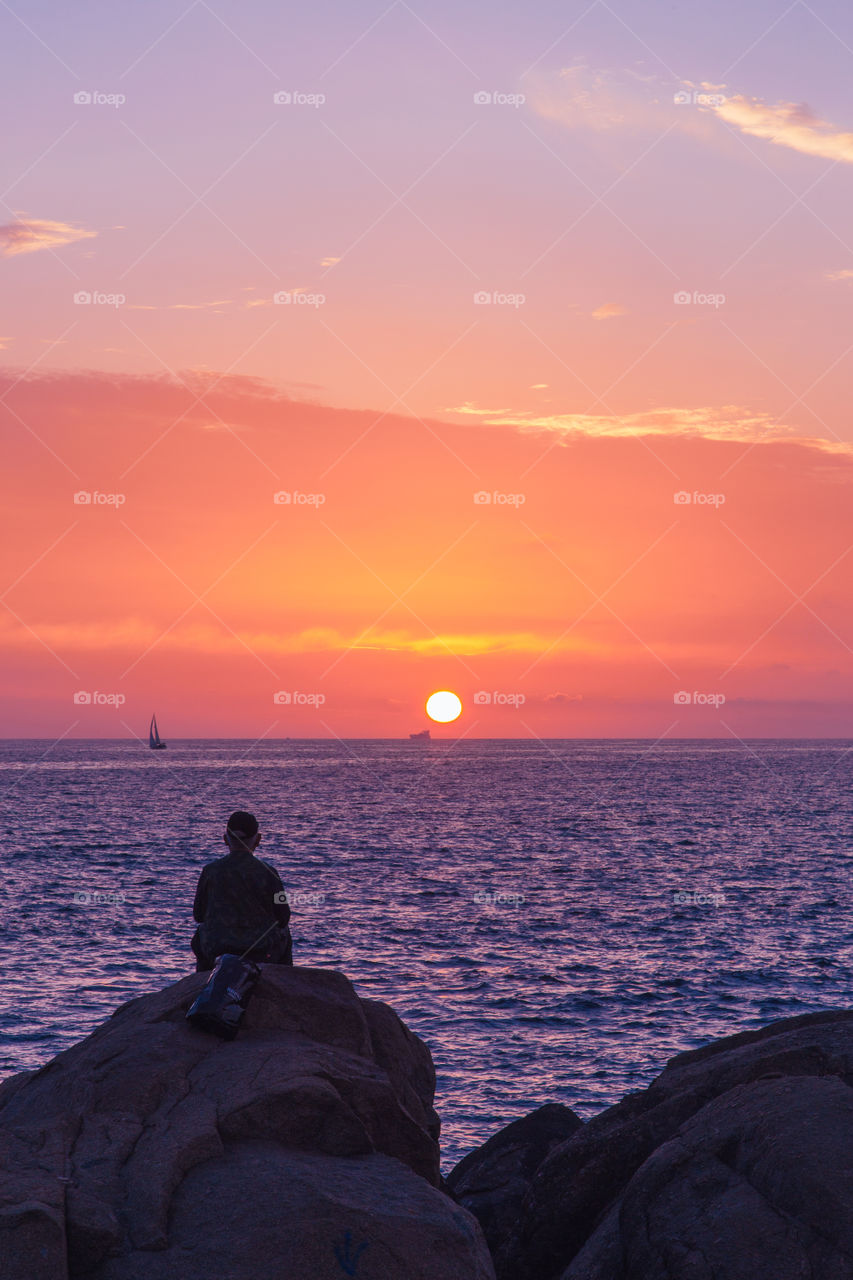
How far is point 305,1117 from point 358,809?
97552 millimetres

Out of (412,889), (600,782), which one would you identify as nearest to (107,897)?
(412,889)

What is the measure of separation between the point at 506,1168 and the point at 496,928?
26.5 m

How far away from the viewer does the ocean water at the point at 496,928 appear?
25359mm

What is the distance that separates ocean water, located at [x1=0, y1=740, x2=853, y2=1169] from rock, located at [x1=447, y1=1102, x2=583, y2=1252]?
5.01 metres

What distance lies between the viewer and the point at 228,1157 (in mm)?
8648

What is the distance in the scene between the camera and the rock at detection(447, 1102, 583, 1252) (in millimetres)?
13383

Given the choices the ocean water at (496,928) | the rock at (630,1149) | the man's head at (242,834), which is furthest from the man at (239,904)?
the ocean water at (496,928)

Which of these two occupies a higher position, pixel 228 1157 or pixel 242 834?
pixel 242 834

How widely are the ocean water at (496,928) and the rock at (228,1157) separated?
10308mm

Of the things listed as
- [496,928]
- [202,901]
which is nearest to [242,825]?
[202,901]

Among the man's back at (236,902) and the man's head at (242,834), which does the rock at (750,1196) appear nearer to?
the man's back at (236,902)

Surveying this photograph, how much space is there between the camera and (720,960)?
34.8 meters

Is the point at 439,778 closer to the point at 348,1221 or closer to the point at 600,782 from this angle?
the point at 600,782

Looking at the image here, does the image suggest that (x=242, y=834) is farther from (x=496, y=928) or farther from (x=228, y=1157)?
(x=496, y=928)
